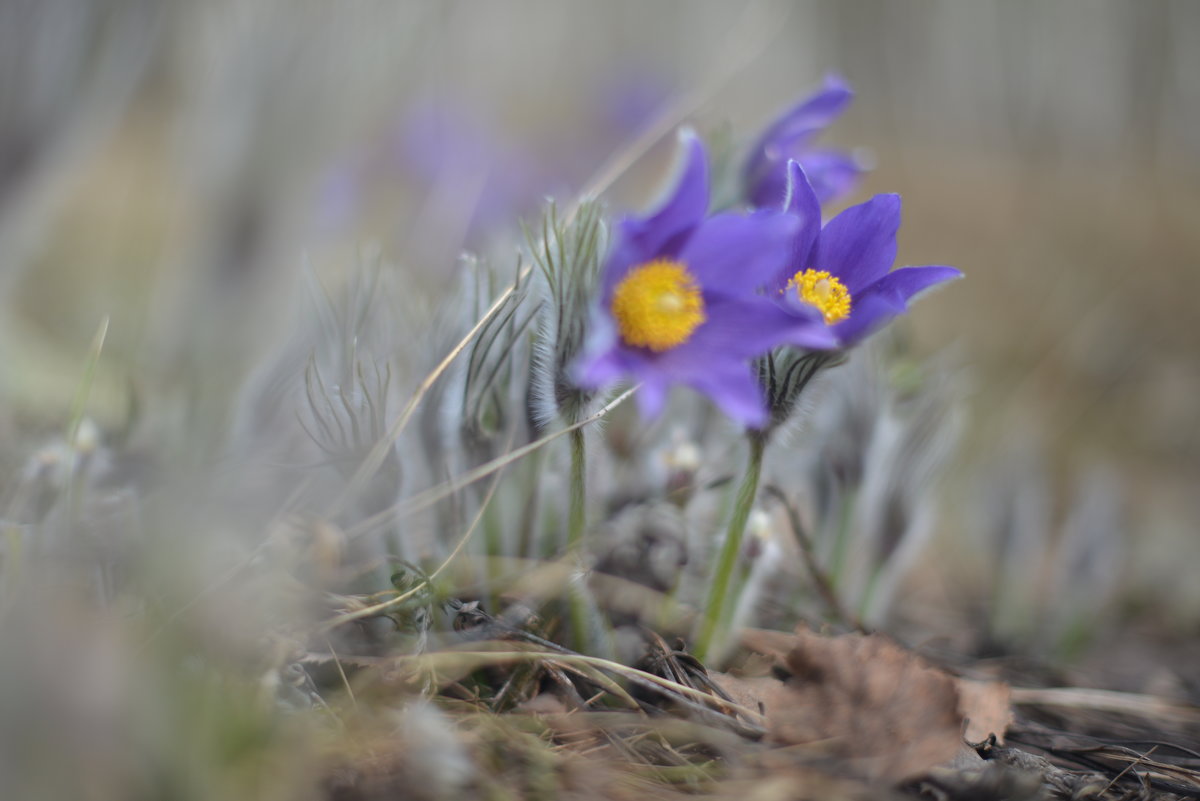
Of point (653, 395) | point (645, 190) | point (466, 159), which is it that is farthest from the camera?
point (645, 190)

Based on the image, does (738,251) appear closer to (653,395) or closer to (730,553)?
(653,395)

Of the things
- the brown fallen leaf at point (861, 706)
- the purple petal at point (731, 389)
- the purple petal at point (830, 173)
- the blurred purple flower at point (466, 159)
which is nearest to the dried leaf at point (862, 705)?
Answer: the brown fallen leaf at point (861, 706)

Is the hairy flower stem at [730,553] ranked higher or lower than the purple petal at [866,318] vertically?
lower

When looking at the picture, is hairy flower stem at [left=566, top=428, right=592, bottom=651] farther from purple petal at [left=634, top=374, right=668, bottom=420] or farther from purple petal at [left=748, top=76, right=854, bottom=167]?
purple petal at [left=748, top=76, right=854, bottom=167]

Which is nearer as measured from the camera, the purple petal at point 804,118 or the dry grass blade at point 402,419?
the dry grass blade at point 402,419

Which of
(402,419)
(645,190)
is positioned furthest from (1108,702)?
(645,190)

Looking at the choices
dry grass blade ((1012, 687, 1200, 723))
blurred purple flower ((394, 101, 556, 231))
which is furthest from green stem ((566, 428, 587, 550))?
blurred purple flower ((394, 101, 556, 231))

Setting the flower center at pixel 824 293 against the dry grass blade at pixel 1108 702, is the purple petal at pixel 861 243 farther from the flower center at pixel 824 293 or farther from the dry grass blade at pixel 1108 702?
the dry grass blade at pixel 1108 702
